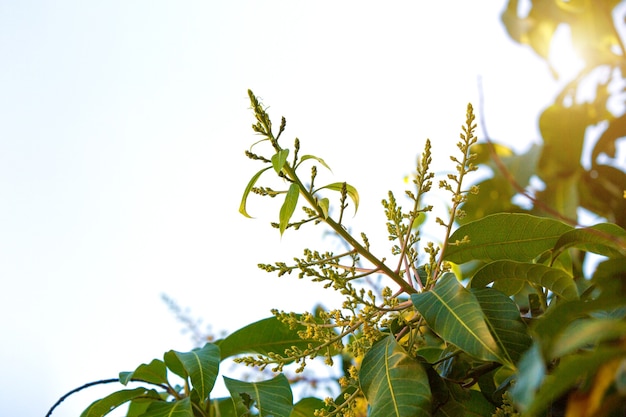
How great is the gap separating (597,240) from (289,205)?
0.43 metres

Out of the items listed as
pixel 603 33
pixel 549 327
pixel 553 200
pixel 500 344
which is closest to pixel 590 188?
pixel 553 200

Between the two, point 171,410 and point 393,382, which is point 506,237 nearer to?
point 393,382

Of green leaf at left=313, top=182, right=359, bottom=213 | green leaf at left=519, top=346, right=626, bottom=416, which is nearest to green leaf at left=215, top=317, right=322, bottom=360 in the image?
green leaf at left=313, top=182, right=359, bottom=213

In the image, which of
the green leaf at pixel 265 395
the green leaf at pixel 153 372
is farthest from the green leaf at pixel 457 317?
the green leaf at pixel 153 372

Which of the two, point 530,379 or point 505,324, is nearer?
point 530,379

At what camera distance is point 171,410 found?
40.0 inches

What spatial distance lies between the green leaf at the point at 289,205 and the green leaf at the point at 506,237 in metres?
0.26

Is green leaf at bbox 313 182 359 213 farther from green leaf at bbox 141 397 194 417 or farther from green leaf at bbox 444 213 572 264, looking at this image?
green leaf at bbox 141 397 194 417

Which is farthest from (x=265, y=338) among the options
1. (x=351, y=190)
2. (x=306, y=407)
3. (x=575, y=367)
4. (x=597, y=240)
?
(x=575, y=367)

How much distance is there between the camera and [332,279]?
Answer: 867 mm

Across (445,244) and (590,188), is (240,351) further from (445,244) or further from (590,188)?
(590,188)

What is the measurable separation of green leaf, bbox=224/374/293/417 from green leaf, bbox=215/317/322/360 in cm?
13

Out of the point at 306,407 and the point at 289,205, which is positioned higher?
the point at 289,205

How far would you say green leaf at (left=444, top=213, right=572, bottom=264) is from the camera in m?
0.98
